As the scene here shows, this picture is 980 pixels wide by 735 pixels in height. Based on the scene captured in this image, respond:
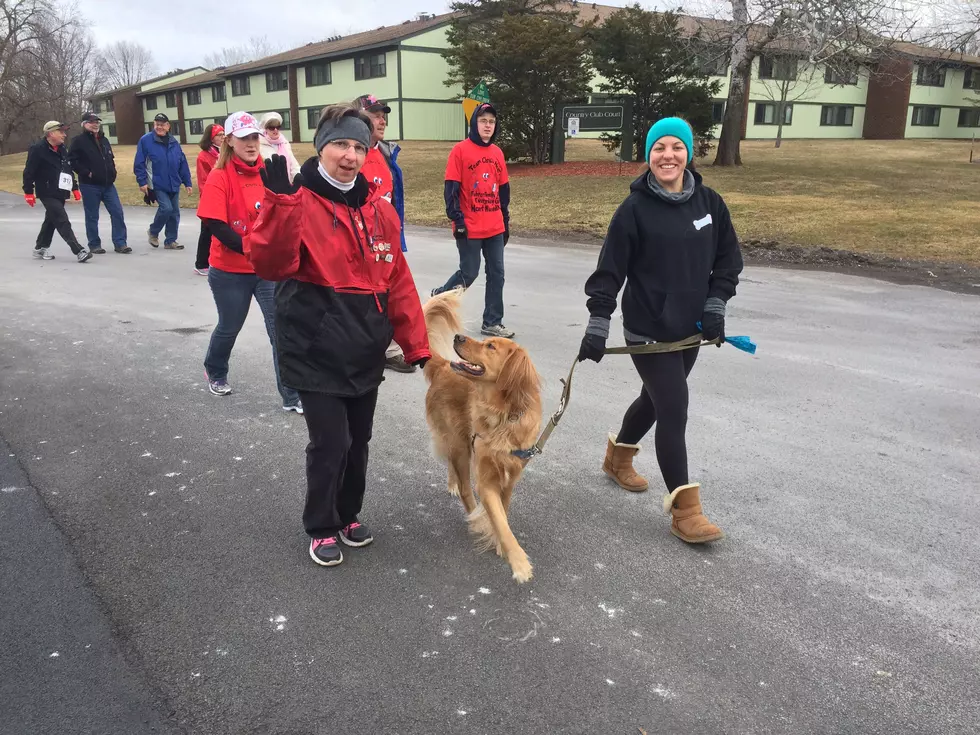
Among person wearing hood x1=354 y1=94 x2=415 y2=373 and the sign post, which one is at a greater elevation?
the sign post

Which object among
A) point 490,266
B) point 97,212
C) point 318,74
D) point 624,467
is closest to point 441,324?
point 624,467

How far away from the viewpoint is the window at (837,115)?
49.3 meters

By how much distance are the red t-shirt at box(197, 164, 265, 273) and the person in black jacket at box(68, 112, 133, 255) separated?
8706 mm

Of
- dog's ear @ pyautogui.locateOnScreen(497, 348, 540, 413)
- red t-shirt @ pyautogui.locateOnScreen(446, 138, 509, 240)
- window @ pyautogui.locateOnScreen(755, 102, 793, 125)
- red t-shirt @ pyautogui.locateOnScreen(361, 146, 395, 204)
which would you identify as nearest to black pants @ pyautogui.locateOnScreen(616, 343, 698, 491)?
dog's ear @ pyautogui.locateOnScreen(497, 348, 540, 413)

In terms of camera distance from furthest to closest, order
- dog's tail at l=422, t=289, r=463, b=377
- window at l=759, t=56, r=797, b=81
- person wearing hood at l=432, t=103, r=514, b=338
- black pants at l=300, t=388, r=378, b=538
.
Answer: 1. window at l=759, t=56, r=797, b=81
2. person wearing hood at l=432, t=103, r=514, b=338
3. dog's tail at l=422, t=289, r=463, b=377
4. black pants at l=300, t=388, r=378, b=538

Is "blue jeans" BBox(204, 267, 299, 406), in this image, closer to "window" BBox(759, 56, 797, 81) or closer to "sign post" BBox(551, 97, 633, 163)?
"sign post" BBox(551, 97, 633, 163)

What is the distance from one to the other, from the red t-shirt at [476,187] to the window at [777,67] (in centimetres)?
2300

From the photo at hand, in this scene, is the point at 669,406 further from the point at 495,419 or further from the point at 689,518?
the point at 495,419

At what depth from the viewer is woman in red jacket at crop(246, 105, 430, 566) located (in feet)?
9.90

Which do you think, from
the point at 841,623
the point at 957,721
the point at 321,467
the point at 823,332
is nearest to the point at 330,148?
the point at 321,467

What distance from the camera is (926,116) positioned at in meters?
50.5

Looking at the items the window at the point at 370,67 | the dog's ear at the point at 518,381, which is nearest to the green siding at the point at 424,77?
the window at the point at 370,67

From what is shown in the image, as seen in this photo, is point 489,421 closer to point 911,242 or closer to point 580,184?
point 911,242

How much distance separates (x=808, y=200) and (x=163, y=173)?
1445 centimetres
